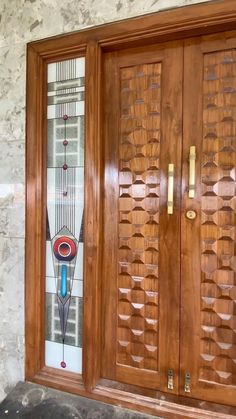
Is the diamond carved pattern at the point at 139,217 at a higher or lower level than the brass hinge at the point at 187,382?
higher

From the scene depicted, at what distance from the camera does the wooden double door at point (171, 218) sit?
3.56ft

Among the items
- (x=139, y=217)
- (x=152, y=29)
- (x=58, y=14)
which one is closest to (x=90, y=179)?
(x=139, y=217)

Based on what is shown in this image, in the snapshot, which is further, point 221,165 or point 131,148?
point 131,148

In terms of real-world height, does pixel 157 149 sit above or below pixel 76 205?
above

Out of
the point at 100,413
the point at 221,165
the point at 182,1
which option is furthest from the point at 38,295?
the point at 182,1

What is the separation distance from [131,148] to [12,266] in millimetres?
747

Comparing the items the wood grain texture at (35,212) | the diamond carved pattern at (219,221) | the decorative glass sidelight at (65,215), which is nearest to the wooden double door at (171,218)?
the diamond carved pattern at (219,221)

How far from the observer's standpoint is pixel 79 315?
125 centimetres

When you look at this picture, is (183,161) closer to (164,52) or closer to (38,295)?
(164,52)

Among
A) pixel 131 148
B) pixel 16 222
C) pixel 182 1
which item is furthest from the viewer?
pixel 16 222

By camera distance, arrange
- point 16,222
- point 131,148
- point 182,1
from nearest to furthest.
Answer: point 182,1, point 131,148, point 16,222

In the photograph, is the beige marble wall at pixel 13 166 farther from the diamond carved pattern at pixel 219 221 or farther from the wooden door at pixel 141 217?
the diamond carved pattern at pixel 219 221

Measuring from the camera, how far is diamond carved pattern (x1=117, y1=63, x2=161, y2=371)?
1167 mm

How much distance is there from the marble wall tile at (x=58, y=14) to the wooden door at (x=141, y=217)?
0.14 m
